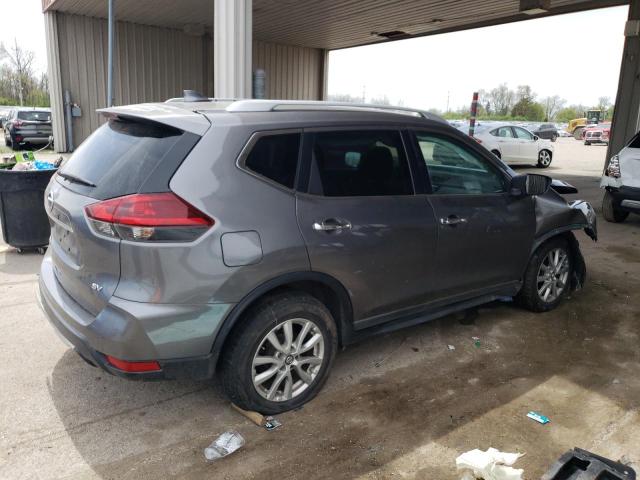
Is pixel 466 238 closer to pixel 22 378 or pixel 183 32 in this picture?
pixel 22 378

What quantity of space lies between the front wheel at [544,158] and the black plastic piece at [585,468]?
17.4 m

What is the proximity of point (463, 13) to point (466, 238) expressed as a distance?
42.0 feet

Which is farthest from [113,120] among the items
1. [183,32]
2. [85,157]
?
[183,32]

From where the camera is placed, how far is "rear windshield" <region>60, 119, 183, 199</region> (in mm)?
2637

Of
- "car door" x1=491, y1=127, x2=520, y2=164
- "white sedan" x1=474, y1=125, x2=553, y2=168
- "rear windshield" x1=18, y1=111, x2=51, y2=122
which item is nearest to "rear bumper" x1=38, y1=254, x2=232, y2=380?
"white sedan" x1=474, y1=125, x2=553, y2=168

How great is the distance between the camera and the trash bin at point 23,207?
578 cm

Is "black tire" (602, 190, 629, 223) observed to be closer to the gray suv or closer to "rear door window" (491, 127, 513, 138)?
the gray suv

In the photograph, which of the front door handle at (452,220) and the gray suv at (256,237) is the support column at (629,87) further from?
the front door handle at (452,220)

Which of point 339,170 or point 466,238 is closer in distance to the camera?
point 339,170

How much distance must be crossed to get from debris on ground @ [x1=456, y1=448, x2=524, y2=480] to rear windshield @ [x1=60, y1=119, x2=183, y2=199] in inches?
80.7

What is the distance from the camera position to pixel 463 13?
573 inches

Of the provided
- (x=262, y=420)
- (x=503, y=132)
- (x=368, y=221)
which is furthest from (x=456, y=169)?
(x=503, y=132)

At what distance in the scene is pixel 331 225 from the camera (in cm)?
298

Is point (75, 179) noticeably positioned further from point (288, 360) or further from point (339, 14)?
point (339, 14)
